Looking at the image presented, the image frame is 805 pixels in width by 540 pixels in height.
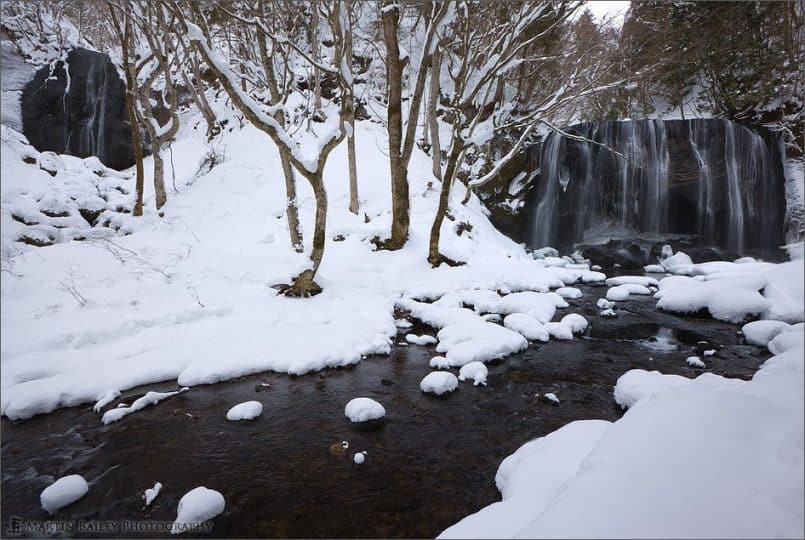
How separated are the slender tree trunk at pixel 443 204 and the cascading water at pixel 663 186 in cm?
674

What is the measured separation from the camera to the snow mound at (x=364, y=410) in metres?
3.33

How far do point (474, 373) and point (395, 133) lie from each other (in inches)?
A: 244

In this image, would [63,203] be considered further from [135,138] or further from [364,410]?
[364,410]

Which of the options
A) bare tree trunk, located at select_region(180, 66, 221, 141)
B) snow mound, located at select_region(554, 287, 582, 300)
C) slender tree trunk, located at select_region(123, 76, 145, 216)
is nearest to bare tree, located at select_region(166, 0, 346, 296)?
slender tree trunk, located at select_region(123, 76, 145, 216)

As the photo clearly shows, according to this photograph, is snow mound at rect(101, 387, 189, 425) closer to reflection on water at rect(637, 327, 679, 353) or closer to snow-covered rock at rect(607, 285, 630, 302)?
reflection on water at rect(637, 327, 679, 353)

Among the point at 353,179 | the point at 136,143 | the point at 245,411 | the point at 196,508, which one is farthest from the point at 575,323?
the point at 136,143

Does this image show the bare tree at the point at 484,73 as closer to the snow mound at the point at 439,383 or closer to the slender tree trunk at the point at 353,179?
the slender tree trunk at the point at 353,179

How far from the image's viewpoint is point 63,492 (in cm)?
240

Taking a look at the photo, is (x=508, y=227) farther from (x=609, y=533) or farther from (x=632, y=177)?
(x=609, y=533)

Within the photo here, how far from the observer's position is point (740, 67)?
13.0m

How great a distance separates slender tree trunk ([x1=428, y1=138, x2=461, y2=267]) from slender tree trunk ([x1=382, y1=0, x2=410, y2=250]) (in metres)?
0.83

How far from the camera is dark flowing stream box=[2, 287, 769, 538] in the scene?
237cm

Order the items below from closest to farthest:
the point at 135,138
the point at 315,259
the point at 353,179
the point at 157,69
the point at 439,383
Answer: the point at 439,383 → the point at 315,259 → the point at 157,69 → the point at 135,138 → the point at 353,179

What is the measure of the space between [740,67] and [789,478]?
60.7 ft
